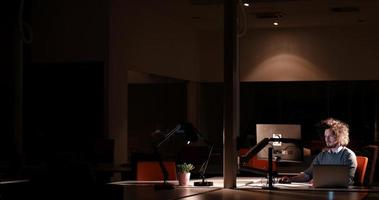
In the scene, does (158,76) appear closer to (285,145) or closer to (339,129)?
(285,145)

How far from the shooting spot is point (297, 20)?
13688 mm

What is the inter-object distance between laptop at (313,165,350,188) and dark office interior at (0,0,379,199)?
0.80 metres

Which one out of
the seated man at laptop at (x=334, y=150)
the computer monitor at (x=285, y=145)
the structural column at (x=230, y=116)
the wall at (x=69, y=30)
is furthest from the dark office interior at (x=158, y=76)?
the seated man at laptop at (x=334, y=150)

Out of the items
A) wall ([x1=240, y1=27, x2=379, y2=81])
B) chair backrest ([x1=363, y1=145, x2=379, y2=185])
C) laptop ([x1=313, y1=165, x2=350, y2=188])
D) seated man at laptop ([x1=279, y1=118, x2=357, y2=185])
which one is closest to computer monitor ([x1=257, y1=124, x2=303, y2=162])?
seated man at laptop ([x1=279, y1=118, x2=357, y2=185])

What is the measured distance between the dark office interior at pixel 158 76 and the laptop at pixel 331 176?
797 millimetres

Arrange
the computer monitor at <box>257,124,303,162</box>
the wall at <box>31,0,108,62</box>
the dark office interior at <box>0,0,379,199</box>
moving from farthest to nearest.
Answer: the wall at <box>31,0,108,62</box> < the dark office interior at <box>0,0,379,199</box> < the computer monitor at <box>257,124,303,162</box>

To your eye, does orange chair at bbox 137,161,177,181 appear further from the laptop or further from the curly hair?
the laptop

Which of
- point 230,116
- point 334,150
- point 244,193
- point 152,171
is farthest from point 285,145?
point 152,171

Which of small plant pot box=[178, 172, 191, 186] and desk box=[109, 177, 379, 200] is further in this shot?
small plant pot box=[178, 172, 191, 186]

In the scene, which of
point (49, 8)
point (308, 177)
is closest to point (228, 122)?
point (308, 177)

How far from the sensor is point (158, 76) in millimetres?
13445

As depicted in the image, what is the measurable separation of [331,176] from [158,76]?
752cm

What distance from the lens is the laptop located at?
6.23 m

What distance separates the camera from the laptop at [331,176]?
6.23 meters
